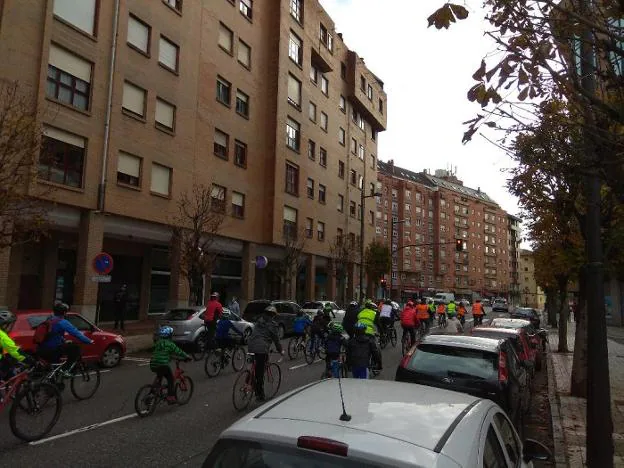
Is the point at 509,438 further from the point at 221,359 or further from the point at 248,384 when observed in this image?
the point at 221,359

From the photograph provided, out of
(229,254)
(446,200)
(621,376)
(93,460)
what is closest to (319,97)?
(229,254)

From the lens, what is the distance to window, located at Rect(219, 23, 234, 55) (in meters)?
29.1

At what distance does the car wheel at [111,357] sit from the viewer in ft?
43.2

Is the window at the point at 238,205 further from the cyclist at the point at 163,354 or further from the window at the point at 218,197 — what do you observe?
the cyclist at the point at 163,354

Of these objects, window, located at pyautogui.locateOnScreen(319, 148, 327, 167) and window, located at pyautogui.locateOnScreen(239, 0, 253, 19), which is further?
window, located at pyautogui.locateOnScreen(319, 148, 327, 167)

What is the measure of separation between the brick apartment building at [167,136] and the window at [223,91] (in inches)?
3.2

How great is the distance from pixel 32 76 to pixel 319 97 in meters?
25.0


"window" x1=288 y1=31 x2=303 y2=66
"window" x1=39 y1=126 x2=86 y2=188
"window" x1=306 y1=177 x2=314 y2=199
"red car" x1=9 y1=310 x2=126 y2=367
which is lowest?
"red car" x1=9 y1=310 x2=126 y2=367

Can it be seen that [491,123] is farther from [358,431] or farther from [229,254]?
[229,254]

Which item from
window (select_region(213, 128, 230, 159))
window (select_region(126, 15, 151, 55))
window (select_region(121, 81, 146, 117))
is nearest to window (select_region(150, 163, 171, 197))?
window (select_region(121, 81, 146, 117))

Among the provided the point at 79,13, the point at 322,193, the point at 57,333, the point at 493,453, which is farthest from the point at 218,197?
the point at 493,453

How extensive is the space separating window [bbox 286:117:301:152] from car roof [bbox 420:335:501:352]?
94.4 ft

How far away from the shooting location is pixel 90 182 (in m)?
20.2

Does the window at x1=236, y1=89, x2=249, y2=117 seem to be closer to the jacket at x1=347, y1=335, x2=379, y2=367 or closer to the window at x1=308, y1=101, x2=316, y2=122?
the window at x1=308, y1=101, x2=316, y2=122
